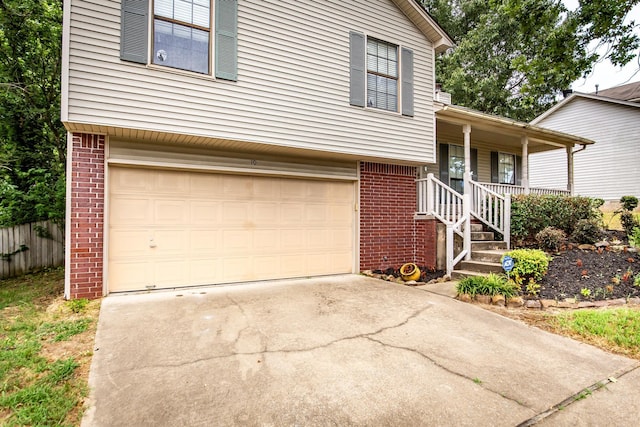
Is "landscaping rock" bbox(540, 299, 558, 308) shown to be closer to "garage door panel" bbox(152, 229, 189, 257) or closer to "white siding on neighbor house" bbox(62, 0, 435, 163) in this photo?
"white siding on neighbor house" bbox(62, 0, 435, 163)

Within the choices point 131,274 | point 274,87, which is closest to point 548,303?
point 274,87

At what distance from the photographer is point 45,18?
759 centimetres

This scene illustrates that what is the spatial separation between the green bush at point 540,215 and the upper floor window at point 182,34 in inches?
293

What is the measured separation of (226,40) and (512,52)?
2005cm

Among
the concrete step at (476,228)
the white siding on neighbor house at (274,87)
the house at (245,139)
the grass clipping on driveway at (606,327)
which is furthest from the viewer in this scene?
the concrete step at (476,228)

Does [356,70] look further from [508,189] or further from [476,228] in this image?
[508,189]

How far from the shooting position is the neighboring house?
14.4 metres

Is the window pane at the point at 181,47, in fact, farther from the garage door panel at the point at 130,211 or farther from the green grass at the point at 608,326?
the green grass at the point at 608,326

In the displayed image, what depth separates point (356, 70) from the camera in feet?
22.7

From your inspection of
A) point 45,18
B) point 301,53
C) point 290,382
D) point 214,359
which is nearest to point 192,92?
point 301,53

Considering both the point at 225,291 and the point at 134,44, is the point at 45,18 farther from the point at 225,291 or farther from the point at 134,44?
the point at 225,291

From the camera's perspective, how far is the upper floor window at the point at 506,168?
1200cm

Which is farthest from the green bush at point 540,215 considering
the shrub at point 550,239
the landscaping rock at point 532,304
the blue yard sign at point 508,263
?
the landscaping rock at point 532,304

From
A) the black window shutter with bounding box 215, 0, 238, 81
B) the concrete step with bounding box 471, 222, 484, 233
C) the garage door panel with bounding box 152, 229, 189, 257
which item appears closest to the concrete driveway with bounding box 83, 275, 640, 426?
the garage door panel with bounding box 152, 229, 189, 257
